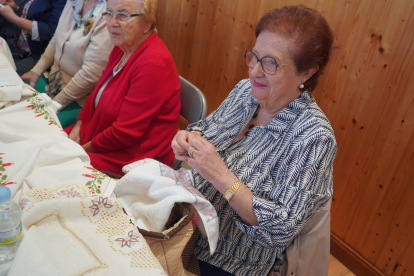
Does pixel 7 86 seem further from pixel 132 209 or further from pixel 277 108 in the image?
pixel 277 108

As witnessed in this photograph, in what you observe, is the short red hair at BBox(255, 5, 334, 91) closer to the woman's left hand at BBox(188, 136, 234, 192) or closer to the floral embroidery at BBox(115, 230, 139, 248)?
the woman's left hand at BBox(188, 136, 234, 192)

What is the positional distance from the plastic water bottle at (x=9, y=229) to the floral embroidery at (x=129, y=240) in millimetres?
222

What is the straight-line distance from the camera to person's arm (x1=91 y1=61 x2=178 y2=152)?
1596 mm

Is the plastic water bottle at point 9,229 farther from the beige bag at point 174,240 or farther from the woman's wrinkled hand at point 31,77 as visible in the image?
the woman's wrinkled hand at point 31,77

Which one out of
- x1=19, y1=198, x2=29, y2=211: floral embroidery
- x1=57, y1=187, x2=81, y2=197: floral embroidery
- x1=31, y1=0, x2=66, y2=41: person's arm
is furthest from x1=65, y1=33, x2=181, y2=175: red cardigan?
x1=31, y1=0, x2=66, y2=41: person's arm

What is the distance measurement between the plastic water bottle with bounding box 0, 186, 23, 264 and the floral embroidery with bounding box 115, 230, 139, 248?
0.22 meters

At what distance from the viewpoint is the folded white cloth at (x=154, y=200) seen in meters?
0.93

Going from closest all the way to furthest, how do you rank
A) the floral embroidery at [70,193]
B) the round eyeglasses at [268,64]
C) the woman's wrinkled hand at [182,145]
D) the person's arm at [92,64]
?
the floral embroidery at [70,193] → the round eyeglasses at [268,64] → the woman's wrinkled hand at [182,145] → the person's arm at [92,64]

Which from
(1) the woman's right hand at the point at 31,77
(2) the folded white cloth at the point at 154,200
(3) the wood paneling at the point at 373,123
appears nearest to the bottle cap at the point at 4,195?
(2) the folded white cloth at the point at 154,200

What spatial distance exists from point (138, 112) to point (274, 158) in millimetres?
783

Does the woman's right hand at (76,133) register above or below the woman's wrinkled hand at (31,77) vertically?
below

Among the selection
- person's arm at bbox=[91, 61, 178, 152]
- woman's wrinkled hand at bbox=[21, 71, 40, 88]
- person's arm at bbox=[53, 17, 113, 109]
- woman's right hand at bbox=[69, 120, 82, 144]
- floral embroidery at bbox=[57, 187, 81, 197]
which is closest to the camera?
floral embroidery at bbox=[57, 187, 81, 197]

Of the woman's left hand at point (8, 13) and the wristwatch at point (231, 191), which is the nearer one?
the wristwatch at point (231, 191)

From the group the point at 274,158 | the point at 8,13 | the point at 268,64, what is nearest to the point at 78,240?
the point at 274,158
